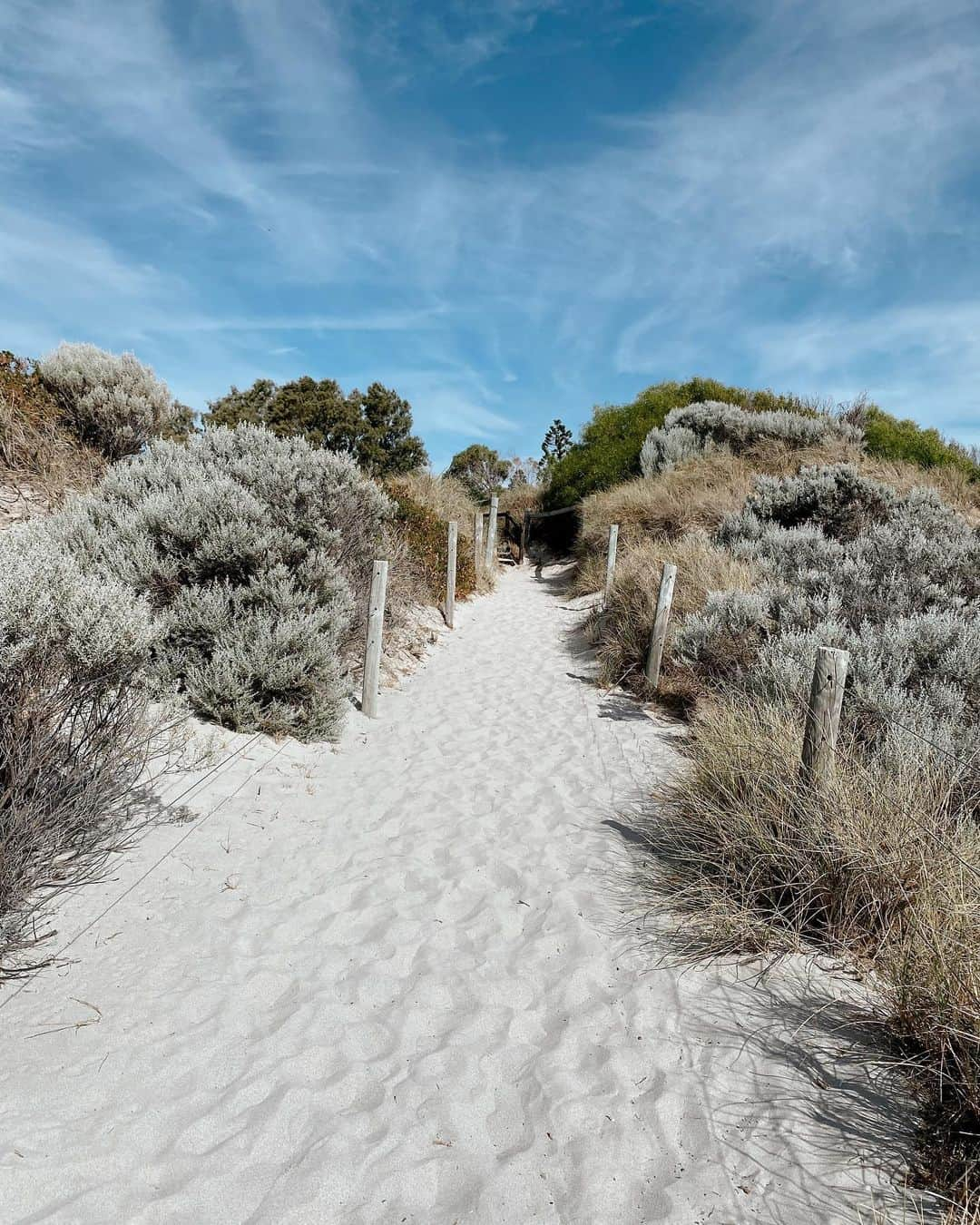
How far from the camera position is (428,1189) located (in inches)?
81.8

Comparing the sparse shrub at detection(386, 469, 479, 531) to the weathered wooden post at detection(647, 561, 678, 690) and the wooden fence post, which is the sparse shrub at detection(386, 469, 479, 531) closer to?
the weathered wooden post at detection(647, 561, 678, 690)

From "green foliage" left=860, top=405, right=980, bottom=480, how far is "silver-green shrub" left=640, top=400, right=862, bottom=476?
0.49 meters

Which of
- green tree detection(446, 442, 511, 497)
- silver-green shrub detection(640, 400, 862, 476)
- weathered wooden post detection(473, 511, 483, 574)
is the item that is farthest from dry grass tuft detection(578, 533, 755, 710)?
green tree detection(446, 442, 511, 497)

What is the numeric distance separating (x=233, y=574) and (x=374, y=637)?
152cm

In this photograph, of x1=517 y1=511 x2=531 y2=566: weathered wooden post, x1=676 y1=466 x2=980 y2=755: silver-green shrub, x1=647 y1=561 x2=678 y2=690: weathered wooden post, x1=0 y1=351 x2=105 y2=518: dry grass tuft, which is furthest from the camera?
x1=517 y1=511 x2=531 y2=566: weathered wooden post

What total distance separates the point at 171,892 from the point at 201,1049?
117 cm

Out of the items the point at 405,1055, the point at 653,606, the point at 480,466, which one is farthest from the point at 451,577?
the point at 480,466

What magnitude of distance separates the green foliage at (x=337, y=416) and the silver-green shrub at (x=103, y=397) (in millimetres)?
10996

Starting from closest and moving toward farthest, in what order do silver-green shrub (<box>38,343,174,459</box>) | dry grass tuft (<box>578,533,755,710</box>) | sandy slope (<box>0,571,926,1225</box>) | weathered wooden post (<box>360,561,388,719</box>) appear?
sandy slope (<box>0,571,926,1225</box>), weathered wooden post (<box>360,561,388,719</box>), dry grass tuft (<box>578,533,755,710</box>), silver-green shrub (<box>38,343,174,459</box>)

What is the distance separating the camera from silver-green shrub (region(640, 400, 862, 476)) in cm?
1609

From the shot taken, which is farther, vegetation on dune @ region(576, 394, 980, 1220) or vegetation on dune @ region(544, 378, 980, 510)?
vegetation on dune @ region(544, 378, 980, 510)

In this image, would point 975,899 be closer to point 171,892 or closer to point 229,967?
point 229,967

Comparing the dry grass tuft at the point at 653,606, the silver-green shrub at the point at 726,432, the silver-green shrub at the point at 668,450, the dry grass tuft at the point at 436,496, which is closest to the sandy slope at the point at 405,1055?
the dry grass tuft at the point at 653,606

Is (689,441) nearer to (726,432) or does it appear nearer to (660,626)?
(726,432)
